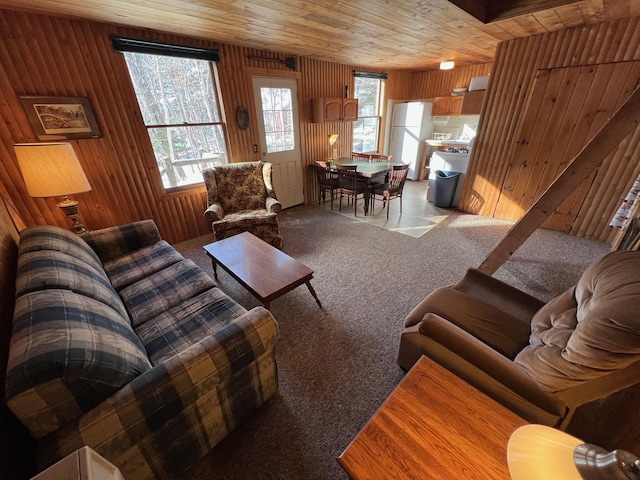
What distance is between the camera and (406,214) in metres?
4.20

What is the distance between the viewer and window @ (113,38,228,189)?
2752 millimetres

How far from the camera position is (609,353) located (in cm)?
80

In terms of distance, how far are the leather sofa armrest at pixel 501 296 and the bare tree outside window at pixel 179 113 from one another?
3.38 metres

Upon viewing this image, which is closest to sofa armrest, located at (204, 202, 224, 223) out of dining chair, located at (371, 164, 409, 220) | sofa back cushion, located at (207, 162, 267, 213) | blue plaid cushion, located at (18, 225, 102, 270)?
sofa back cushion, located at (207, 162, 267, 213)

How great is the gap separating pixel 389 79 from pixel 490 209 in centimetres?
363

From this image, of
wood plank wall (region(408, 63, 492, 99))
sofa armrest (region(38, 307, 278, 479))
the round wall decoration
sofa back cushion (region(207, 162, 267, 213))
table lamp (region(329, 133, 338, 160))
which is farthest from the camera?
wood plank wall (region(408, 63, 492, 99))

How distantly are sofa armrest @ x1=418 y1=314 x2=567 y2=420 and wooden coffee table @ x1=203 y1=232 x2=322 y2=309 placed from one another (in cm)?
99

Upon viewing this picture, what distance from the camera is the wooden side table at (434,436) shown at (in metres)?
0.76

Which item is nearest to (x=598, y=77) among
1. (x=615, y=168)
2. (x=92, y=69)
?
(x=615, y=168)

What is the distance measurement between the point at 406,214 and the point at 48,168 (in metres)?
4.19

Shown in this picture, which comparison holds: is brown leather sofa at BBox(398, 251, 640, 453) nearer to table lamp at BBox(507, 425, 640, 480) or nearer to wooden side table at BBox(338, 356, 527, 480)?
wooden side table at BBox(338, 356, 527, 480)

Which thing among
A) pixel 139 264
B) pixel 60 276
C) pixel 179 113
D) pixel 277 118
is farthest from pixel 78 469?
pixel 277 118

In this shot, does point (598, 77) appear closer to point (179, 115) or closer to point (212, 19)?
point (212, 19)

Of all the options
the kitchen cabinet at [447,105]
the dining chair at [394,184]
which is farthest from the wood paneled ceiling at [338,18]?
the kitchen cabinet at [447,105]
